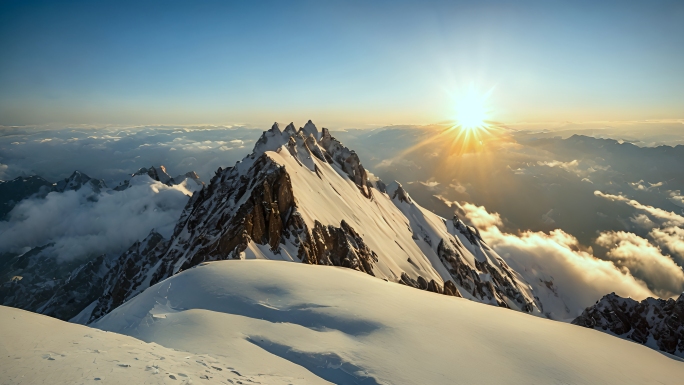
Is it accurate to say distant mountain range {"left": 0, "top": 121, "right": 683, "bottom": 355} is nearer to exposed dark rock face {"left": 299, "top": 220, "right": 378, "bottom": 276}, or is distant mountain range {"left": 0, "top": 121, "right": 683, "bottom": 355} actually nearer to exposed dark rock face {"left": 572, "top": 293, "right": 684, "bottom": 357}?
exposed dark rock face {"left": 299, "top": 220, "right": 378, "bottom": 276}

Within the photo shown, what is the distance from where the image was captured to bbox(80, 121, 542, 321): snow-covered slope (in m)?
60.4

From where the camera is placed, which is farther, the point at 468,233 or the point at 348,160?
the point at 468,233

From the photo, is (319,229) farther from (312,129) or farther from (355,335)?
(312,129)

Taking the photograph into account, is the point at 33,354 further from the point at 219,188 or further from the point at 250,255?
the point at 219,188

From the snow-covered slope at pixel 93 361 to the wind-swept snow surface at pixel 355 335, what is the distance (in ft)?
2.11

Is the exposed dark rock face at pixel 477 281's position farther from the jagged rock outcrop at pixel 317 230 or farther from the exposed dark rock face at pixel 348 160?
the exposed dark rock face at pixel 348 160

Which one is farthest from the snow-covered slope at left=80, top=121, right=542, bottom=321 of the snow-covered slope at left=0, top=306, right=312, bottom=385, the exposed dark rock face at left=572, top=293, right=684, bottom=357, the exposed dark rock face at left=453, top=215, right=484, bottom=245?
the snow-covered slope at left=0, top=306, right=312, bottom=385

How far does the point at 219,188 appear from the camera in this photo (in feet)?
331

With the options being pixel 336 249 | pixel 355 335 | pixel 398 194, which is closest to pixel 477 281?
pixel 398 194

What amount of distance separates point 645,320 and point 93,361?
3877 inches

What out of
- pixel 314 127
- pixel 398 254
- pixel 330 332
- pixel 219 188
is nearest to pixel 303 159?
pixel 219 188

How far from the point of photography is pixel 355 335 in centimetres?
1639

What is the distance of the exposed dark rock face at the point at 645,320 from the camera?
6569 centimetres

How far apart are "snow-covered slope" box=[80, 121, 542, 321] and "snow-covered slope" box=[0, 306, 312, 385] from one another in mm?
37739
